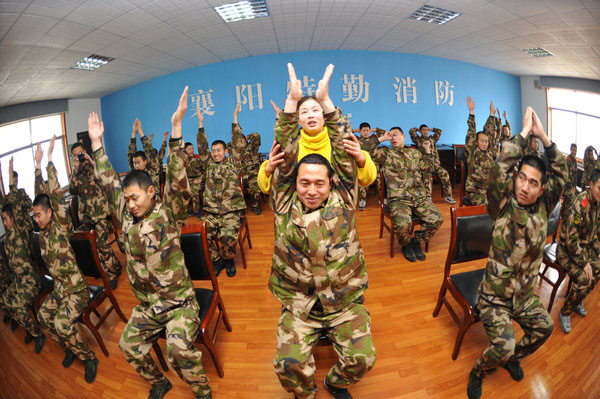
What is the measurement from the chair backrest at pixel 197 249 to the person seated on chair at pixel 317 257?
1.99ft

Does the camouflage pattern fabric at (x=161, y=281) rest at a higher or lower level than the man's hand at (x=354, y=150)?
lower

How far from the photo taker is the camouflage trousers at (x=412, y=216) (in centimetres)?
306

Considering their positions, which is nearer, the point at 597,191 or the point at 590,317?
the point at 597,191

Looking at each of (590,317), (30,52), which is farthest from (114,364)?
(590,317)

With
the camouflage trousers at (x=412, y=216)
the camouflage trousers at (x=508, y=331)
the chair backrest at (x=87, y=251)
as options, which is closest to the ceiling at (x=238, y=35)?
the chair backrest at (x=87, y=251)

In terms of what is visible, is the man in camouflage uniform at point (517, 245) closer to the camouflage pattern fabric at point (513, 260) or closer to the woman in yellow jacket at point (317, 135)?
the camouflage pattern fabric at point (513, 260)

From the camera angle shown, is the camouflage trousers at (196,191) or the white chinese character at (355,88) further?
the white chinese character at (355,88)

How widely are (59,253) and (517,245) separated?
314 cm

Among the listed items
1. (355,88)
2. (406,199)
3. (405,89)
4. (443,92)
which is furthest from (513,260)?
(443,92)

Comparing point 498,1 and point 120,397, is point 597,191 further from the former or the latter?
point 120,397

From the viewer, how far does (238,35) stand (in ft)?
15.9

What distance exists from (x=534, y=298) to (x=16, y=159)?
3.98 metres

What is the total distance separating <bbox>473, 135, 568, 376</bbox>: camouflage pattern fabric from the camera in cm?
156

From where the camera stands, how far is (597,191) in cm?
198
